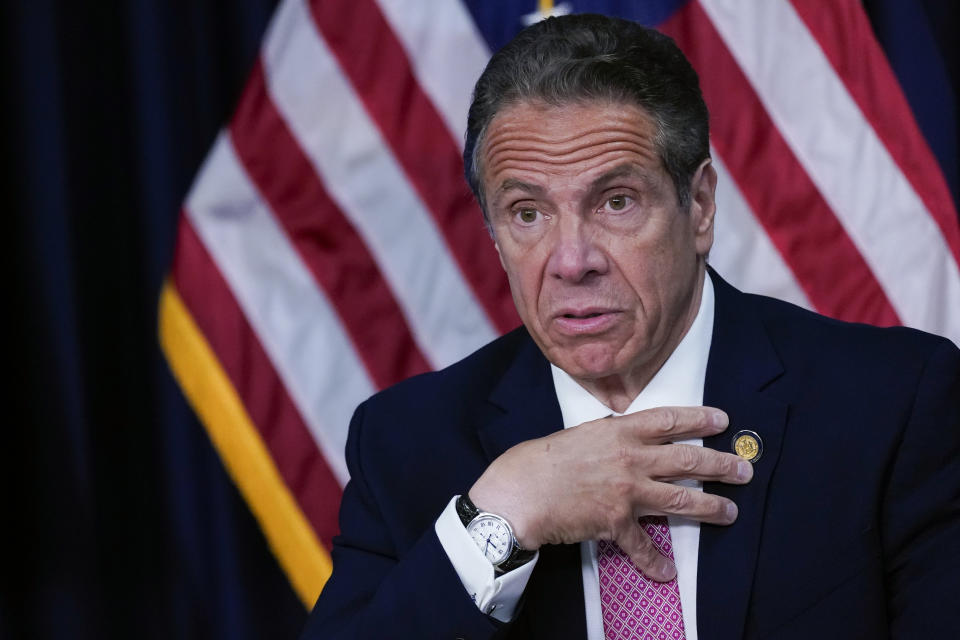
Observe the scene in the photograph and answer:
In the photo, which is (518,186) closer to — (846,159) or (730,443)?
(730,443)

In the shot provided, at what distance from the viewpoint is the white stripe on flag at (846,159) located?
2.58 metres

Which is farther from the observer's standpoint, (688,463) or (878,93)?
(878,93)

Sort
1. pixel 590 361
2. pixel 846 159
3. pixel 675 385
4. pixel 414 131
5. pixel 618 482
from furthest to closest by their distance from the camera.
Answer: pixel 414 131
pixel 846 159
pixel 675 385
pixel 590 361
pixel 618 482

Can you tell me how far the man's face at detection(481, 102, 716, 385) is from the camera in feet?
5.44

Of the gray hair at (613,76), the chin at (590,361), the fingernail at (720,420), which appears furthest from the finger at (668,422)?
the gray hair at (613,76)

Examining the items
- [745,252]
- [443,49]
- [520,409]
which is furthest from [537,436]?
[443,49]

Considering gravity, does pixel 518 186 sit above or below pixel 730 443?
above

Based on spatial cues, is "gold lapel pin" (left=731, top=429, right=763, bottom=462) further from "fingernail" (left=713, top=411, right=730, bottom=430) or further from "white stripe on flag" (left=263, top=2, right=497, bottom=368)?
"white stripe on flag" (left=263, top=2, right=497, bottom=368)

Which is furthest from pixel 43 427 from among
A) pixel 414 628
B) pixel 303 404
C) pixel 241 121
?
pixel 414 628

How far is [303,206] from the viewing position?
2773 millimetres

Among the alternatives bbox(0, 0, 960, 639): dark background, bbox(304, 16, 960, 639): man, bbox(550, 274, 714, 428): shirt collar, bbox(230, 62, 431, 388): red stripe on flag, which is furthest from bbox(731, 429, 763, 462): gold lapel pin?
bbox(0, 0, 960, 639): dark background

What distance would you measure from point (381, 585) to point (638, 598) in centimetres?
40

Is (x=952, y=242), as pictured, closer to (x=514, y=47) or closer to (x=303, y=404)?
(x=514, y=47)

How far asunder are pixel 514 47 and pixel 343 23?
3.94 ft
